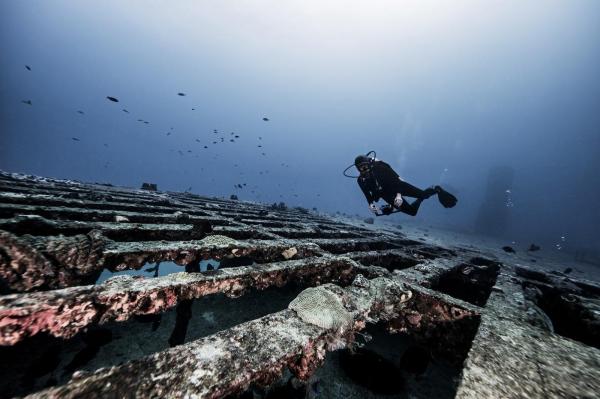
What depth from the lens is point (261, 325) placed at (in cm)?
→ 151

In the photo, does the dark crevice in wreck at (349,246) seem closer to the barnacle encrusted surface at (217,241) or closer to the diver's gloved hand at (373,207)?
the barnacle encrusted surface at (217,241)

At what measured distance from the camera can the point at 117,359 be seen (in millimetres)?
3785

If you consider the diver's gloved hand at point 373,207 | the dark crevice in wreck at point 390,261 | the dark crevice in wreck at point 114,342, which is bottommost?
the dark crevice in wreck at point 114,342

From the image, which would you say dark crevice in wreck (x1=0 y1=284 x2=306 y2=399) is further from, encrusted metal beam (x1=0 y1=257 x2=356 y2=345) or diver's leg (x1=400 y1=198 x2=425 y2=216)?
diver's leg (x1=400 y1=198 x2=425 y2=216)

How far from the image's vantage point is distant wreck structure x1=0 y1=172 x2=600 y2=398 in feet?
3.82

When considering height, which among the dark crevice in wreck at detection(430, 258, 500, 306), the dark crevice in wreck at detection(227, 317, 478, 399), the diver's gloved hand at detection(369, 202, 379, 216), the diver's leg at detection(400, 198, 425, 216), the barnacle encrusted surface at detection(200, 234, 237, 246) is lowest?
the dark crevice in wreck at detection(227, 317, 478, 399)

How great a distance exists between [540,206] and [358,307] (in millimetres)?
96899

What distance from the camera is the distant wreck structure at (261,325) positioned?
45.9 inches

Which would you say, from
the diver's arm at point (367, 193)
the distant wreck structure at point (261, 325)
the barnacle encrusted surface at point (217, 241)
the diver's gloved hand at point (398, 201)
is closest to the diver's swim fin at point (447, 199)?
the diver's gloved hand at point (398, 201)

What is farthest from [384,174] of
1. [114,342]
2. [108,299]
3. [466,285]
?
[108,299]

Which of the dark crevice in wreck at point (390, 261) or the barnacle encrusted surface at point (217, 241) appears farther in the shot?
the dark crevice in wreck at point (390, 261)

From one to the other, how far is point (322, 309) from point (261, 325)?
413mm

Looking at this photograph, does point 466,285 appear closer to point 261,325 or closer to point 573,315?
point 573,315

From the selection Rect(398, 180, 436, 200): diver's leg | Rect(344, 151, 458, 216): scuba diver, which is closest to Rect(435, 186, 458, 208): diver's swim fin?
Rect(344, 151, 458, 216): scuba diver
